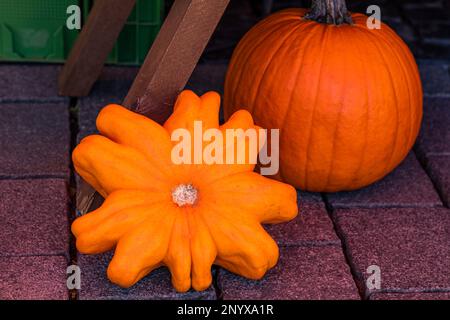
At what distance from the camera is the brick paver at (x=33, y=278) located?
6.73 feet

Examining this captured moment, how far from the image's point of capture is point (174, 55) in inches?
84.9

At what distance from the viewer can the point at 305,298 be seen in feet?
6.86

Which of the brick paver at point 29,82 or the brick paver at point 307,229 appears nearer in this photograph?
the brick paver at point 307,229

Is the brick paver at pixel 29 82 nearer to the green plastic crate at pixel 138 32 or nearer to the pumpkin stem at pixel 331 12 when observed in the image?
the green plastic crate at pixel 138 32

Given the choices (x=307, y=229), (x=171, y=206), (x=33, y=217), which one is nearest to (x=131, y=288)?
(x=171, y=206)

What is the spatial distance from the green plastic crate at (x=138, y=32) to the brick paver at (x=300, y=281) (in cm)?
108

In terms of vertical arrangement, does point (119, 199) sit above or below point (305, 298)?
above

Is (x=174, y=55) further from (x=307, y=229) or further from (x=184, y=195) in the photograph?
(x=307, y=229)

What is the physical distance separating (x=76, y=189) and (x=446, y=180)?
1070 millimetres

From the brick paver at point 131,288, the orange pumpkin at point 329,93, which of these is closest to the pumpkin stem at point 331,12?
the orange pumpkin at point 329,93

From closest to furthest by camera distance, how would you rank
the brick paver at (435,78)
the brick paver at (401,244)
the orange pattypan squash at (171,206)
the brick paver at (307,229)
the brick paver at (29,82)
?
1. the orange pattypan squash at (171,206)
2. the brick paver at (401,244)
3. the brick paver at (307,229)
4. the brick paver at (29,82)
5. the brick paver at (435,78)

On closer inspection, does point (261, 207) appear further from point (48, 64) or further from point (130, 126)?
point (48, 64)

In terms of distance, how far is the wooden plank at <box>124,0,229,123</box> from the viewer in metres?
2.12
